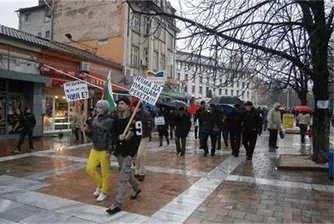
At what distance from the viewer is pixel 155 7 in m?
8.66

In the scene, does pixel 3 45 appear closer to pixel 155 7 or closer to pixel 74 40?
pixel 155 7

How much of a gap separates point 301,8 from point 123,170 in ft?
23.9

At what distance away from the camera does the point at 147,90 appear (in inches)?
263

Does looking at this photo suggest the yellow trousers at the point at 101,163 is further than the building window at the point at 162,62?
No

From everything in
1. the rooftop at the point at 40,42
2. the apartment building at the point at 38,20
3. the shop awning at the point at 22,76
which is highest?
the apartment building at the point at 38,20

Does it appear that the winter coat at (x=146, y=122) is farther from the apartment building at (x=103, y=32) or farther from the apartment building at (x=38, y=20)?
the apartment building at (x=38, y=20)

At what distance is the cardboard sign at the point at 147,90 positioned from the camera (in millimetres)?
6645

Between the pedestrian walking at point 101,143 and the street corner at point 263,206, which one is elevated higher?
the pedestrian walking at point 101,143

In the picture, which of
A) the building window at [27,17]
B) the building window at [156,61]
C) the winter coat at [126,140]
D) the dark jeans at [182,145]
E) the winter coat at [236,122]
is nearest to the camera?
the winter coat at [126,140]

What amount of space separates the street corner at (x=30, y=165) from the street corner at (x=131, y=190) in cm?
91

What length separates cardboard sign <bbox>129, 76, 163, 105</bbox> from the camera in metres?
6.64

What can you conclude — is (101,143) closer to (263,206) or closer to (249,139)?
(263,206)

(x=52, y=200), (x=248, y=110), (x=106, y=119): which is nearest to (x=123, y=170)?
(x=106, y=119)

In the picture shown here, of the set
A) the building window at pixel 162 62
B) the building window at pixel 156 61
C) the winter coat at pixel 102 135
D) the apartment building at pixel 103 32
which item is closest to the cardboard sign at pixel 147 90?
the winter coat at pixel 102 135
